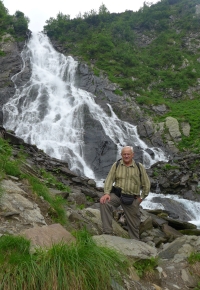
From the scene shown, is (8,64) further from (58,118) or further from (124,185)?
(124,185)

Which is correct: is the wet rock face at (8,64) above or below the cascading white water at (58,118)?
above

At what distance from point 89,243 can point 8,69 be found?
3723 centimetres

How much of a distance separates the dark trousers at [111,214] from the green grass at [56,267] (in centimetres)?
233

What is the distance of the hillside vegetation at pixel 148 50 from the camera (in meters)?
37.2

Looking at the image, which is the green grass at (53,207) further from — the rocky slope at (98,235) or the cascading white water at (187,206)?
the cascading white water at (187,206)

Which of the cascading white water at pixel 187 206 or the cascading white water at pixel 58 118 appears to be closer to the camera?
the cascading white water at pixel 187 206

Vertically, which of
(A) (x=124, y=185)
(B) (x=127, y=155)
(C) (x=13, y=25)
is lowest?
(A) (x=124, y=185)

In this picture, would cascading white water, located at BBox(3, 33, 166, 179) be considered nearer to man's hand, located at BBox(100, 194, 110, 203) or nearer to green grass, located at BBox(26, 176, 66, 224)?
green grass, located at BBox(26, 176, 66, 224)

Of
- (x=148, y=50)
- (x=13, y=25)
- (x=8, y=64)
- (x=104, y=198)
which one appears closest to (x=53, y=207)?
(x=104, y=198)

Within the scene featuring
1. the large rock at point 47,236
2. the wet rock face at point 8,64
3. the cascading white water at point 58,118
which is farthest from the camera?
the wet rock face at point 8,64

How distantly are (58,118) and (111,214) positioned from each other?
2202 cm

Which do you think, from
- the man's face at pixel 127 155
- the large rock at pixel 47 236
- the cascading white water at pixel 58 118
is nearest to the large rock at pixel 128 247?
the large rock at pixel 47 236

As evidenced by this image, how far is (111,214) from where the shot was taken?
19.8 ft

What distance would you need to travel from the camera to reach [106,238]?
520 centimetres
